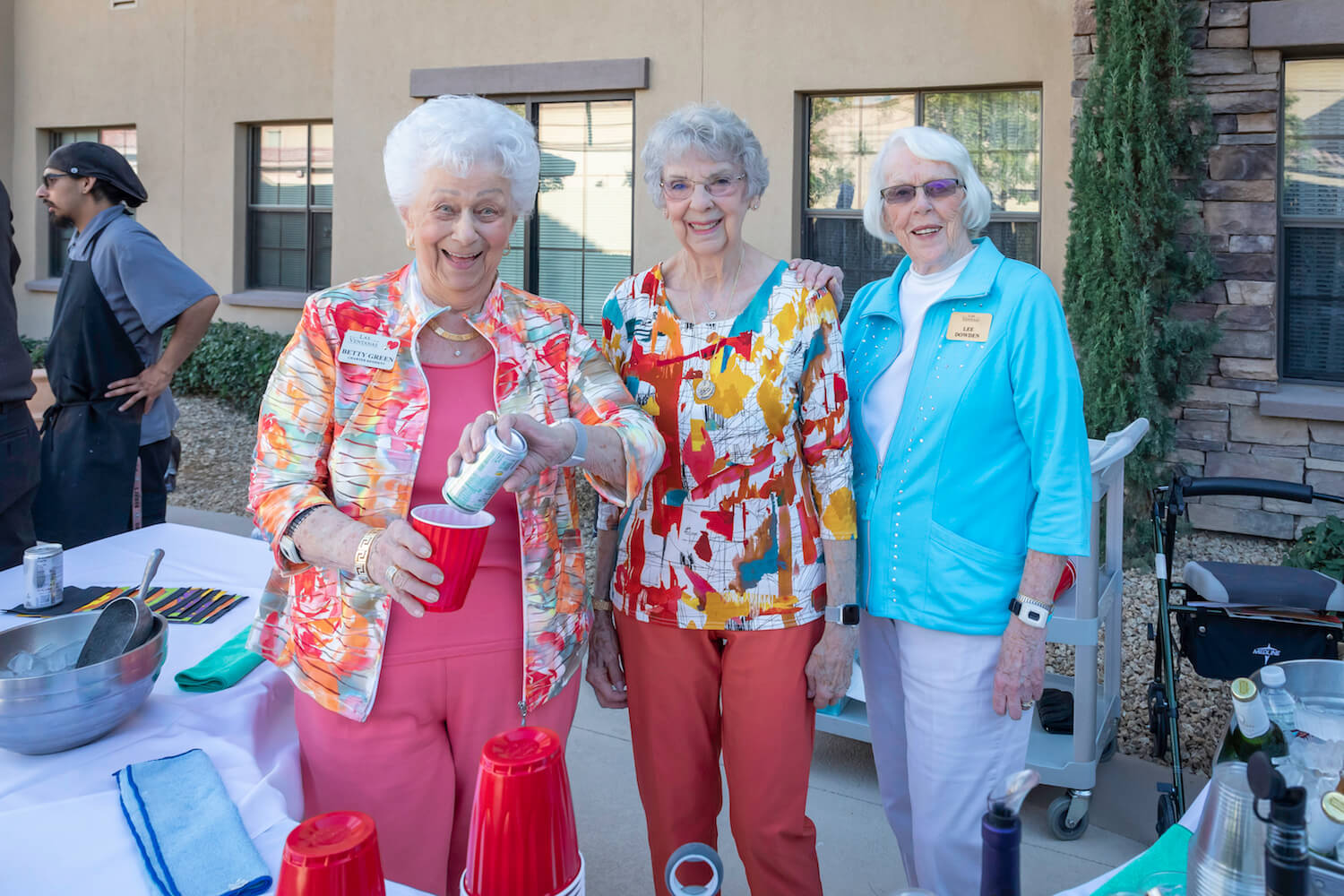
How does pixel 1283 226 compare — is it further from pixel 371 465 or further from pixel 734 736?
pixel 371 465

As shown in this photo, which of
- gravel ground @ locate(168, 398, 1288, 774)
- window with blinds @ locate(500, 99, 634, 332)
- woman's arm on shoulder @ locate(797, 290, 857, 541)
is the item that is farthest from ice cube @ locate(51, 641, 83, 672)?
window with blinds @ locate(500, 99, 634, 332)

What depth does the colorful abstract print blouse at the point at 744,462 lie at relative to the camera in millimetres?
2121

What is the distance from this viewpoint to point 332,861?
1.02m

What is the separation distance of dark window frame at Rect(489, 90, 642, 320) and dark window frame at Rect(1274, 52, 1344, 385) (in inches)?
172

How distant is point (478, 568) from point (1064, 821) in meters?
2.30

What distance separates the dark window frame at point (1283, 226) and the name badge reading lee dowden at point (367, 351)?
5739 mm

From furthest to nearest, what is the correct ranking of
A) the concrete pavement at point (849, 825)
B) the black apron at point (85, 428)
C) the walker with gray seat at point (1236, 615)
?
the black apron at point (85, 428), the concrete pavement at point (849, 825), the walker with gray seat at point (1236, 615)

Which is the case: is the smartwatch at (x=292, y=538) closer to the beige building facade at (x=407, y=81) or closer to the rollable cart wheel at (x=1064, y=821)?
the rollable cart wheel at (x=1064, y=821)

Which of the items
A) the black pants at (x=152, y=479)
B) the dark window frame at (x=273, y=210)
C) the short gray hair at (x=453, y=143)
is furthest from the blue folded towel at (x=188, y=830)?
the dark window frame at (x=273, y=210)

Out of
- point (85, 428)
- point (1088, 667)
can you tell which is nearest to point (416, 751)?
point (1088, 667)

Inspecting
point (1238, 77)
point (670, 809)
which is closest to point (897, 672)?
point (670, 809)

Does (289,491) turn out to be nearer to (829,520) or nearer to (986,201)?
(829,520)

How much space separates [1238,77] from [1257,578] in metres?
3.93

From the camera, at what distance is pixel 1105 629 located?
338 centimetres
